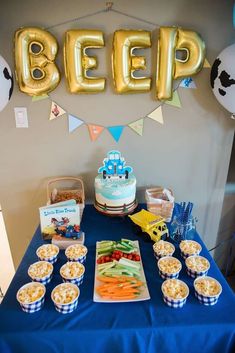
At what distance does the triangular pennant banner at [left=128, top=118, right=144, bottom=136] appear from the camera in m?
1.70

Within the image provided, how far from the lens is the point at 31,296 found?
104cm

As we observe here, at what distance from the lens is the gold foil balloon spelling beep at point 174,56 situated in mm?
1459

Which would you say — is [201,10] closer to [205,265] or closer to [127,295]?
[205,265]

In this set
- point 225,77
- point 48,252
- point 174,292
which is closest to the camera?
point 174,292

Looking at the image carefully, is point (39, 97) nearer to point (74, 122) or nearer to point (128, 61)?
point (74, 122)

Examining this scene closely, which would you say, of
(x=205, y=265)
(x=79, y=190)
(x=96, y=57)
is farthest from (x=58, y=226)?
(x=96, y=57)

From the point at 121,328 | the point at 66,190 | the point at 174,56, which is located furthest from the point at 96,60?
the point at 121,328

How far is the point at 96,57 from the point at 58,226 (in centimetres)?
105

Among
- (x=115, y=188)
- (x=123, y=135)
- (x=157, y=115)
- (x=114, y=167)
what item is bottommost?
(x=115, y=188)

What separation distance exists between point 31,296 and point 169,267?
62 centimetres

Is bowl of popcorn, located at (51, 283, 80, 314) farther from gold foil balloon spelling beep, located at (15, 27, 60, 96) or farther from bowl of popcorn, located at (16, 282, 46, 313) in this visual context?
gold foil balloon spelling beep, located at (15, 27, 60, 96)

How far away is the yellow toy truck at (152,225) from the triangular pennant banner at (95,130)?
0.62 metres

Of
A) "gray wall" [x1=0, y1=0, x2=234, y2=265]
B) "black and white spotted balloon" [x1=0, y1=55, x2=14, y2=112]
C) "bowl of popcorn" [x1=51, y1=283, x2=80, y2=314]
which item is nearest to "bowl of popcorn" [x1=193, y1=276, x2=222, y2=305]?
"bowl of popcorn" [x1=51, y1=283, x2=80, y2=314]

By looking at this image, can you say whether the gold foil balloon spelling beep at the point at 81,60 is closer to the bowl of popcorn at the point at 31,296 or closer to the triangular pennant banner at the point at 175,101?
the triangular pennant banner at the point at 175,101
